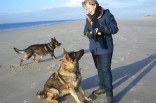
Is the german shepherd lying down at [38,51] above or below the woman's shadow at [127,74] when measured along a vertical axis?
above

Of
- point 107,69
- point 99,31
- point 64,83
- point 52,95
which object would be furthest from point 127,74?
point 99,31

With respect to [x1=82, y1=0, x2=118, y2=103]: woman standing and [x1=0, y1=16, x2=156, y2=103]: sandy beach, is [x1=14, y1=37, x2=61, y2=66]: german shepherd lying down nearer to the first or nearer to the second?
[x1=0, y1=16, x2=156, y2=103]: sandy beach

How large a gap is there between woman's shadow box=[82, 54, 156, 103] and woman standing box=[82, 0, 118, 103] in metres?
0.80

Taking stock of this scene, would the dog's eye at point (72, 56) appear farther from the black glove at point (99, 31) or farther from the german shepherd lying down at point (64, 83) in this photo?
the black glove at point (99, 31)

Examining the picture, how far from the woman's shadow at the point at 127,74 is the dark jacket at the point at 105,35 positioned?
1.15 metres

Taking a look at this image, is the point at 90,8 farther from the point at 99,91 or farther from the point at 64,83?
the point at 99,91

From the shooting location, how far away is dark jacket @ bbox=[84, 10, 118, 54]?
15.4 feet

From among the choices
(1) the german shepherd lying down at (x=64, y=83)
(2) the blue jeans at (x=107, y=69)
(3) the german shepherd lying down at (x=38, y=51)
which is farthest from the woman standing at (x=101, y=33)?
(3) the german shepherd lying down at (x=38, y=51)

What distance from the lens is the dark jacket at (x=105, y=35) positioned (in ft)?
15.4

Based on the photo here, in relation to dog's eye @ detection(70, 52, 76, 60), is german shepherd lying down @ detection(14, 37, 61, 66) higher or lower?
lower

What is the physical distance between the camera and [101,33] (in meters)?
4.74

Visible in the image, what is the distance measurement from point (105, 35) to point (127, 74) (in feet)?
8.44

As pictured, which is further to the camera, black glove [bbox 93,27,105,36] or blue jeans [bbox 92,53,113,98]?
blue jeans [bbox 92,53,113,98]

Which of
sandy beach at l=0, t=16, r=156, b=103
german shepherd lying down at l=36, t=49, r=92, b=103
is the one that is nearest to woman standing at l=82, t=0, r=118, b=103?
german shepherd lying down at l=36, t=49, r=92, b=103
